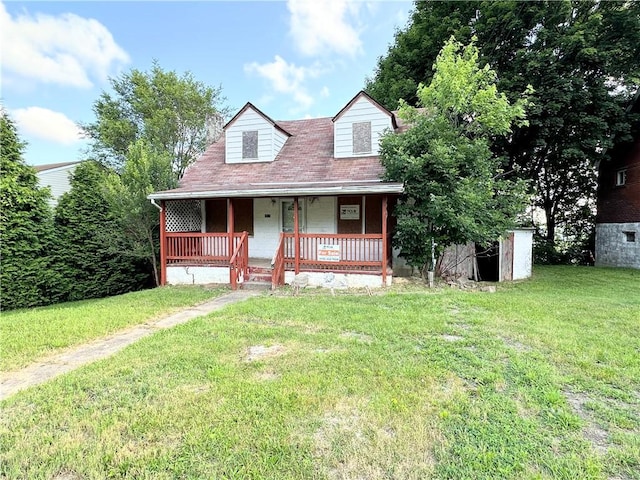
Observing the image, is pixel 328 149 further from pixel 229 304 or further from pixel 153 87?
pixel 153 87

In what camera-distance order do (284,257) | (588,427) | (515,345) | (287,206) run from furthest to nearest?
(287,206) → (284,257) → (515,345) → (588,427)

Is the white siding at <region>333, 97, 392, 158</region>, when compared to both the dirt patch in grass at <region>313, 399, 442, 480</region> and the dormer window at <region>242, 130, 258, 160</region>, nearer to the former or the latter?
the dormer window at <region>242, 130, 258, 160</region>

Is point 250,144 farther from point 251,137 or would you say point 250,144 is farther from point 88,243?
point 88,243

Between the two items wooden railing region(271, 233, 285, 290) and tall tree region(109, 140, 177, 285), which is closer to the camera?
wooden railing region(271, 233, 285, 290)

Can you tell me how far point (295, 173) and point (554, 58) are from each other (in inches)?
467

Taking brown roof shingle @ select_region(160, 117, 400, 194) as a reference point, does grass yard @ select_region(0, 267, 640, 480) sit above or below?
below

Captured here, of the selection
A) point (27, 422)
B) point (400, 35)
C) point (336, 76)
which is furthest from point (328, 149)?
point (27, 422)

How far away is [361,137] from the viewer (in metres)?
11.2

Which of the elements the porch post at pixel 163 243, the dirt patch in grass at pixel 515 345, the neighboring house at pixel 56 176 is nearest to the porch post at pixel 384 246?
the dirt patch in grass at pixel 515 345

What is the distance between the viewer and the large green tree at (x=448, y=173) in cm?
856

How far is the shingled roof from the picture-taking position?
9.30 meters

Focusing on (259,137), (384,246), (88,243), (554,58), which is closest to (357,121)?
(259,137)

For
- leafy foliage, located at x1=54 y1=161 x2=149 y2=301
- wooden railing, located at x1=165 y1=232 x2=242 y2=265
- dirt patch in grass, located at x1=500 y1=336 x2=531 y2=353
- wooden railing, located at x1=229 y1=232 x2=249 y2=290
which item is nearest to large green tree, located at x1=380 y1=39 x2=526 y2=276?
dirt patch in grass, located at x1=500 y1=336 x2=531 y2=353

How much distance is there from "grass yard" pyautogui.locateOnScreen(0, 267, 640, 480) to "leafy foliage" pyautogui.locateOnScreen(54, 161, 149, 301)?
→ 8031mm
